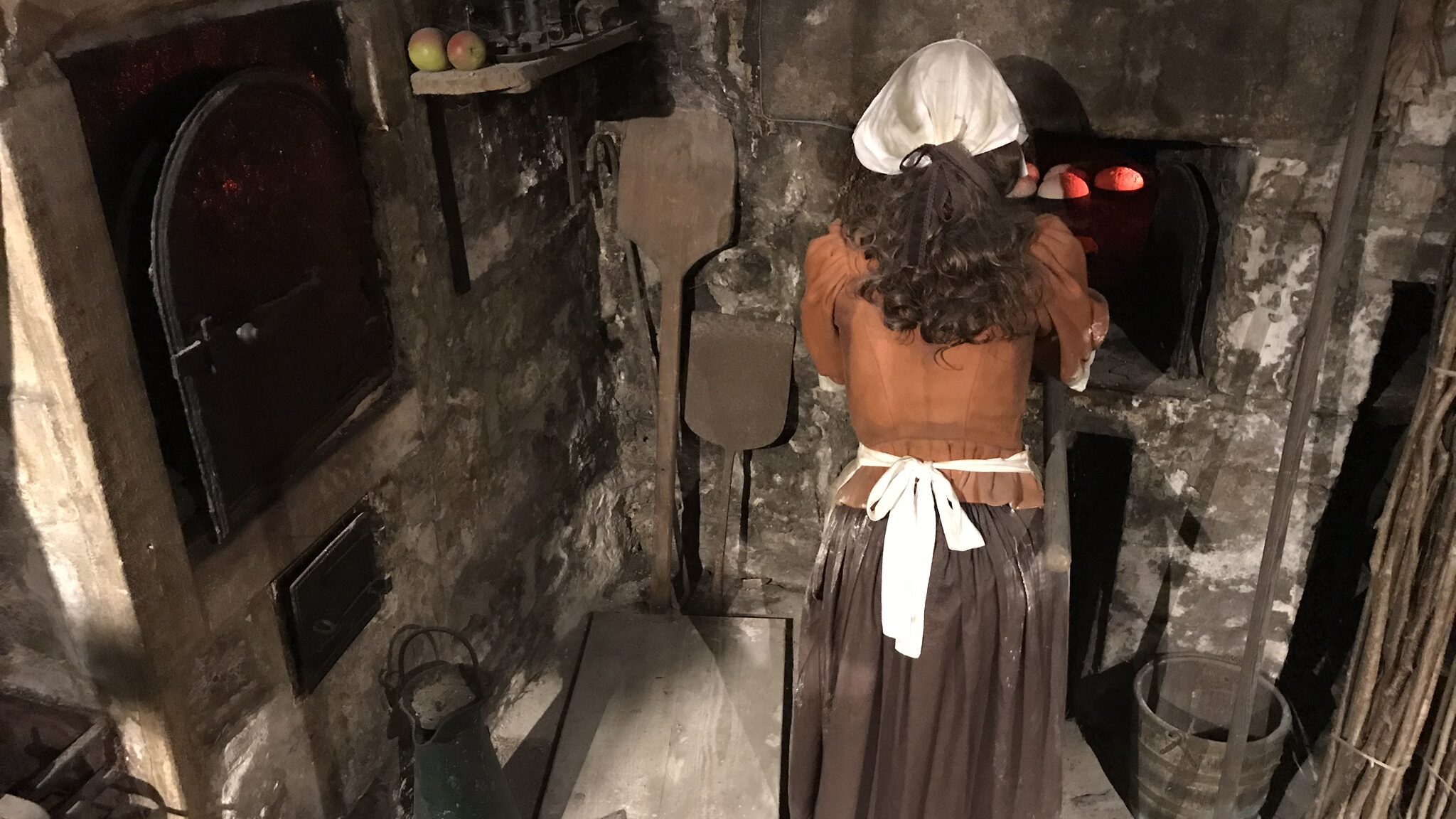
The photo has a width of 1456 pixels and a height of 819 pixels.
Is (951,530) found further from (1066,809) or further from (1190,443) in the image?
(1066,809)

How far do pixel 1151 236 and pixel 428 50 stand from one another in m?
2.13

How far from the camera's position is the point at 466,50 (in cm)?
222

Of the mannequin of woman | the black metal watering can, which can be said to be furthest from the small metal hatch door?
the mannequin of woman

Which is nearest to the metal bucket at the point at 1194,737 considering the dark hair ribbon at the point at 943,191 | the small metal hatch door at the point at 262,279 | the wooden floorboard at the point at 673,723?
the wooden floorboard at the point at 673,723

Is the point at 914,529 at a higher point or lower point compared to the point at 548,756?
higher

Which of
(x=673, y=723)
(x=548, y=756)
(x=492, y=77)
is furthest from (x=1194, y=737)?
(x=492, y=77)

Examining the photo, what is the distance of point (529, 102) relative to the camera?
2.81 meters

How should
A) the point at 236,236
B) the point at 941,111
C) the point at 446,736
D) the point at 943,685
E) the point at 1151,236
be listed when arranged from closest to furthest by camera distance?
the point at 236,236 < the point at 941,111 < the point at 943,685 < the point at 446,736 < the point at 1151,236

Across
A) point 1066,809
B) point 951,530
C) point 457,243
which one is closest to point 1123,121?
point 951,530

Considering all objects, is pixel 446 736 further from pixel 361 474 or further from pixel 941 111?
pixel 941 111

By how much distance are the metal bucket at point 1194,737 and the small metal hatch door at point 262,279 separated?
2.16 metres

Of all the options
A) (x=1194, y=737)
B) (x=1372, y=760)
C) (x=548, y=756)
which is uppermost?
(x=1372, y=760)

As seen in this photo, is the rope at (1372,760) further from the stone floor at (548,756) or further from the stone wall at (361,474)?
the stone wall at (361,474)

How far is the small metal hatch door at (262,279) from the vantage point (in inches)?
65.3
